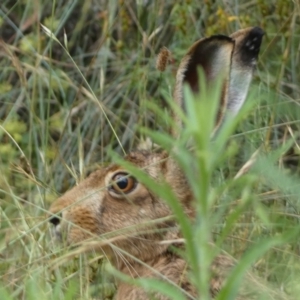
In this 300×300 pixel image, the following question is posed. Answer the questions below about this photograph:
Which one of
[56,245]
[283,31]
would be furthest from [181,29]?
[56,245]

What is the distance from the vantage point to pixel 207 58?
4.09m

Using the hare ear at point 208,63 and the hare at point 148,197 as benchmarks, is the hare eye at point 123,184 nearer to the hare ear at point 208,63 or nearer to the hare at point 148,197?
the hare at point 148,197

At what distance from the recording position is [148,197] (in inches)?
166

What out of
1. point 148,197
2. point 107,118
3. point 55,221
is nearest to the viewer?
point 55,221

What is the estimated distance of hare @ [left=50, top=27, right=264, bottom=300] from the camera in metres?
4.02

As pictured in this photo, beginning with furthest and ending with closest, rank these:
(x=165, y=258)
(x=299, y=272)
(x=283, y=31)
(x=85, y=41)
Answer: (x=85, y=41)
(x=283, y=31)
(x=165, y=258)
(x=299, y=272)

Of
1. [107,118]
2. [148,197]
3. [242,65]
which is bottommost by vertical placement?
[148,197]

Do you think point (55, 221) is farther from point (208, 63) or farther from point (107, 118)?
point (208, 63)

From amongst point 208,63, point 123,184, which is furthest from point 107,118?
point 208,63

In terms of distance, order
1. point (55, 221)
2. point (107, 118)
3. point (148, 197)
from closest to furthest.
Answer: point (55, 221)
point (148, 197)
point (107, 118)

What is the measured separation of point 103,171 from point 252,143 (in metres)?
0.60

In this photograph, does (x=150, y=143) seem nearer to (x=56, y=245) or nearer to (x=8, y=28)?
(x=56, y=245)

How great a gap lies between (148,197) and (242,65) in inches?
24.6

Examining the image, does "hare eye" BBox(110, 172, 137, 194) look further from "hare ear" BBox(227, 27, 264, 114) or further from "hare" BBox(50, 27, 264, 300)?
"hare ear" BBox(227, 27, 264, 114)
